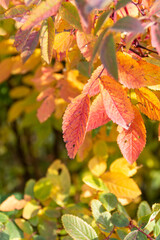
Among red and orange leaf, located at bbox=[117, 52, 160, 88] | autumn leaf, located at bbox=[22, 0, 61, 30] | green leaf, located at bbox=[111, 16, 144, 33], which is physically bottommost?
red and orange leaf, located at bbox=[117, 52, 160, 88]

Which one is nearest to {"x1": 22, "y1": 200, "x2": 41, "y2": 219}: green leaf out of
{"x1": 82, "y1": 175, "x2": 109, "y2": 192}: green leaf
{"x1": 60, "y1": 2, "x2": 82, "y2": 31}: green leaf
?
{"x1": 82, "y1": 175, "x2": 109, "y2": 192}: green leaf

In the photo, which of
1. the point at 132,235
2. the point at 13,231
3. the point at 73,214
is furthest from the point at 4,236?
the point at 132,235

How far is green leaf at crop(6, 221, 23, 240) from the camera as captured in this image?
2.52 ft

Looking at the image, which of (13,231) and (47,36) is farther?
(13,231)

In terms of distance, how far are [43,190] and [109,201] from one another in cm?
23

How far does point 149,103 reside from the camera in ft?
2.01

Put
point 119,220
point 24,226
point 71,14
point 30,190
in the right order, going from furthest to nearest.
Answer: point 30,190, point 24,226, point 119,220, point 71,14

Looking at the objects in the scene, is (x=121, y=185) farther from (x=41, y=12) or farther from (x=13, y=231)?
(x=41, y=12)

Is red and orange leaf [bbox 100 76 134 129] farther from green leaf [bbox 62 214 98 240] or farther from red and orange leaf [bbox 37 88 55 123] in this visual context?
red and orange leaf [bbox 37 88 55 123]

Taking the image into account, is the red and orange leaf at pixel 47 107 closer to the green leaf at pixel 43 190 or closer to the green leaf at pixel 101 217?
the green leaf at pixel 43 190

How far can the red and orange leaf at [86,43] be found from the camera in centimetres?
59

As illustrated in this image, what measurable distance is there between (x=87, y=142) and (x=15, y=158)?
1.58 metres

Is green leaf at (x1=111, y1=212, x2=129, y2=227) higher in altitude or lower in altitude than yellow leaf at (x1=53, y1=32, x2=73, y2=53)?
lower

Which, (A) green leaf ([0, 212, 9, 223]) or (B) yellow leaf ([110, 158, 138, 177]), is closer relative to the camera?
(A) green leaf ([0, 212, 9, 223])
